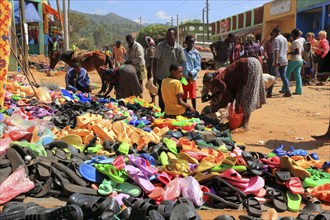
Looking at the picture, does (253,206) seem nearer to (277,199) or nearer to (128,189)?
(277,199)

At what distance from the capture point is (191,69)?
7.02m

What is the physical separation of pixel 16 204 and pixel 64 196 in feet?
1.27

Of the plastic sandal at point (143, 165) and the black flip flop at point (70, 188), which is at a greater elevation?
the plastic sandal at point (143, 165)

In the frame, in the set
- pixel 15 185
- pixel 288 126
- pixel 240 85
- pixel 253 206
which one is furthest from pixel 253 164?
pixel 288 126

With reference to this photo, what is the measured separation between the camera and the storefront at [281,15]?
21.8 metres

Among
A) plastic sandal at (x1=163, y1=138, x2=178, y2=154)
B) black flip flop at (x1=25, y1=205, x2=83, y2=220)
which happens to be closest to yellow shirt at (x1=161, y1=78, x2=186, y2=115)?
plastic sandal at (x1=163, y1=138, x2=178, y2=154)

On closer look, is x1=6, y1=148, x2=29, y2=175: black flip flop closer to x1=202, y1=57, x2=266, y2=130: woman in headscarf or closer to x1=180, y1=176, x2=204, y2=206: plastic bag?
x1=180, y1=176, x2=204, y2=206: plastic bag

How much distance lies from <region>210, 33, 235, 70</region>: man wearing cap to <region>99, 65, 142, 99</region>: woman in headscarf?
10.6 ft

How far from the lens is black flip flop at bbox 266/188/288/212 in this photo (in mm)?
2842

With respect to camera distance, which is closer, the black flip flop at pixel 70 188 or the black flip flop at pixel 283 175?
the black flip flop at pixel 70 188

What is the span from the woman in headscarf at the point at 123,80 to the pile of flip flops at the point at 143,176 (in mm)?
3176

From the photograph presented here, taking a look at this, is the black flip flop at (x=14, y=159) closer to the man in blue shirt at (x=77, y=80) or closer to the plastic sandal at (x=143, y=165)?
the plastic sandal at (x=143, y=165)

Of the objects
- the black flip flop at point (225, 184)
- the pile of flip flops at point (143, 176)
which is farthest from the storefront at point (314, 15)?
the black flip flop at point (225, 184)

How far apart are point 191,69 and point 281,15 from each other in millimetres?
18592
